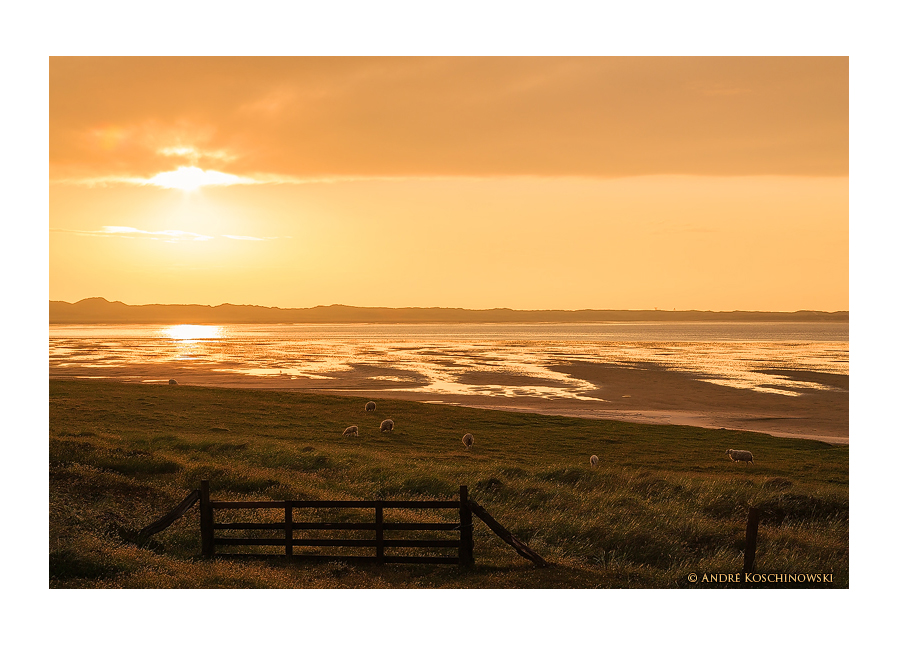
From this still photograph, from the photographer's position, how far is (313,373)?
76.8 meters

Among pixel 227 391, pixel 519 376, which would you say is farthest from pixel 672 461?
pixel 519 376

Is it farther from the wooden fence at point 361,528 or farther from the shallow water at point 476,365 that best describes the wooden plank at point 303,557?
the shallow water at point 476,365

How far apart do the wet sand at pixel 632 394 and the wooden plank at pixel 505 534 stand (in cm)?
3209

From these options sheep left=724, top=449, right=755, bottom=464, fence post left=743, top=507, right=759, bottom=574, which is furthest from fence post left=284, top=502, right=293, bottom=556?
sheep left=724, top=449, right=755, bottom=464

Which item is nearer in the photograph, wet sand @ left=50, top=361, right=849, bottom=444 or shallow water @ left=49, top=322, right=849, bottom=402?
wet sand @ left=50, top=361, right=849, bottom=444

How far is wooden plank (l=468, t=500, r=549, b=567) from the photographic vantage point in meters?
15.4

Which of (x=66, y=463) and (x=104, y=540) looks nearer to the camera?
(x=104, y=540)

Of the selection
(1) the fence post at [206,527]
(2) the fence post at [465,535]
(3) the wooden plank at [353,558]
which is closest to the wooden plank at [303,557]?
(3) the wooden plank at [353,558]

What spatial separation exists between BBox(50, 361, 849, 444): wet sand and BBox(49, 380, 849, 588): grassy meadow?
6724 millimetres

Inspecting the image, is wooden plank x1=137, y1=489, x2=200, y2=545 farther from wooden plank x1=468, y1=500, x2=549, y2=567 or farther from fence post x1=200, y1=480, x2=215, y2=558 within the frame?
wooden plank x1=468, y1=500, x2=549, y2=567

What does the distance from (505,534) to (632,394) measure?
158 feet

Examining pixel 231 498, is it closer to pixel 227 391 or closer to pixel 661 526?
pixel 661 526

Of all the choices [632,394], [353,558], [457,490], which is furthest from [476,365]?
[353,558]
